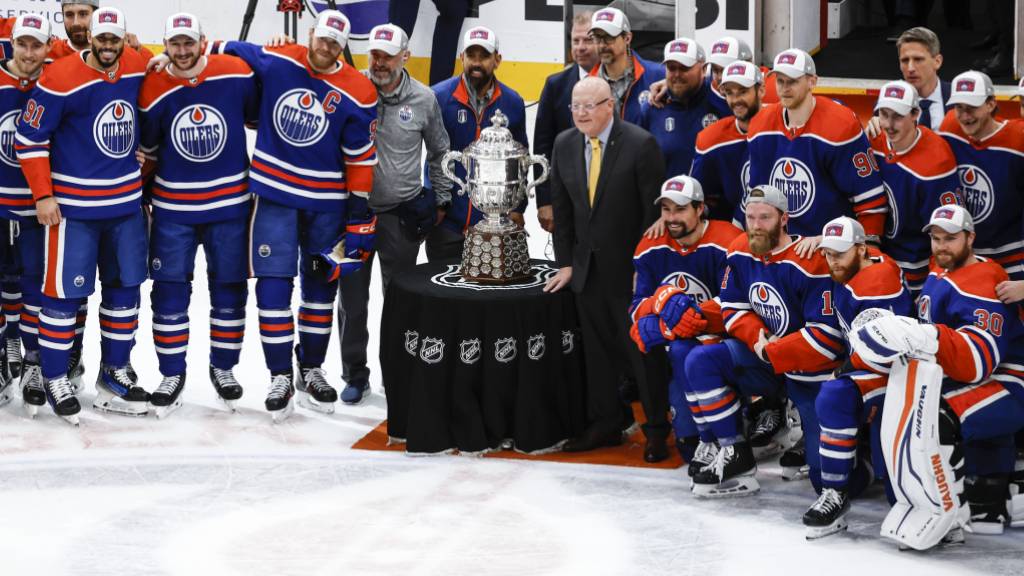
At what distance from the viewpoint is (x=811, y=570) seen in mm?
4266

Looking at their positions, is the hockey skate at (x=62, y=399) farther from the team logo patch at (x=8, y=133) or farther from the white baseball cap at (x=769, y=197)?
the white baseball cap at (x=769, y=197)

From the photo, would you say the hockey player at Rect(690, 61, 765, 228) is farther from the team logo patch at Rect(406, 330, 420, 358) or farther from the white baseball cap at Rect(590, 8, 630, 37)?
the team logo patch at Rect(406, 330, 420, 358)

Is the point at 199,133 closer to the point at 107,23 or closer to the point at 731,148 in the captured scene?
the point at 107,23

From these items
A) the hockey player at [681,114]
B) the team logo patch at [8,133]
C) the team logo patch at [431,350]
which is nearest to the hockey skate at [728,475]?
the team logo patch at [431,350]

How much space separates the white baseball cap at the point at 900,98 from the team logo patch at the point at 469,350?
5.15ft

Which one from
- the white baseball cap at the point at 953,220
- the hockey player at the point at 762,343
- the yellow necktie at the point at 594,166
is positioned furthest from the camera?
the yellow necktie at the point at 594,166

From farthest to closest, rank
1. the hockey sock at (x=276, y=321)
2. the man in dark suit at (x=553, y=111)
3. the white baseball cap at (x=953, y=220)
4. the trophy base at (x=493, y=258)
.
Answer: the man in dark suit at (x=553, y=111) → the hockey sock at (x=276, y=321) → the trophy base at (x=493, y=258) → the white baseball cap at (x=953, y=220)

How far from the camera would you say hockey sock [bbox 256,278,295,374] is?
5.79 m

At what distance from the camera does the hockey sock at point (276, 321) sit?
5785 mm

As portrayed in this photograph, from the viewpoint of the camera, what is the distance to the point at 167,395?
5.88 metres

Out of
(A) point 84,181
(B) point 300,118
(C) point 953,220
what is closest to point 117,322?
(A) point 84,181

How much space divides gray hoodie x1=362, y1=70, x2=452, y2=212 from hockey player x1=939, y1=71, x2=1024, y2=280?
1.99 m

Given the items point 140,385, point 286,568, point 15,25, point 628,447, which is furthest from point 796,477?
point 15,25

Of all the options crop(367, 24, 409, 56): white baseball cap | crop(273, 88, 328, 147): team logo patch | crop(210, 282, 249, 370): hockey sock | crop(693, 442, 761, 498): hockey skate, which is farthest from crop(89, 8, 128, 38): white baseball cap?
crop(693, 442, 761, 498): hockey skate
